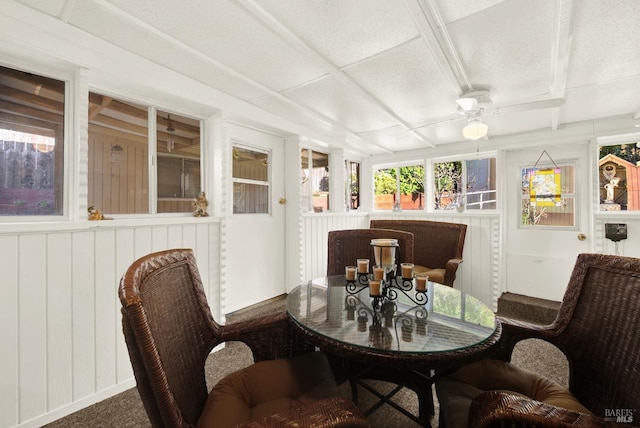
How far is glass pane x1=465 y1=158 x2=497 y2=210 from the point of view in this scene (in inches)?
151

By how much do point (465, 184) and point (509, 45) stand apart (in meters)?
2.68

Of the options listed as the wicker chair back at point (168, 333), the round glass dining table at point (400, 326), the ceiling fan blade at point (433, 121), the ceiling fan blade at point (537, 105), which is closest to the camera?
the wicker chair back at point (168, 333)

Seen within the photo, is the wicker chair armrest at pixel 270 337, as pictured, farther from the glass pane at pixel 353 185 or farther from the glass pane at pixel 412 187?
Result: the glass pane at pixel 412 187

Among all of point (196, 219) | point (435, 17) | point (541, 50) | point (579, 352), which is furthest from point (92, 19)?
point (579, 352)

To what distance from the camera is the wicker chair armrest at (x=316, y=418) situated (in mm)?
752

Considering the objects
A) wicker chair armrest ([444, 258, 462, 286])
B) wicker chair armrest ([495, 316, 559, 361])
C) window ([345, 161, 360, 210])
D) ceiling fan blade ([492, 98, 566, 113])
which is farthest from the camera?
window ([345, 161, 360, 210])

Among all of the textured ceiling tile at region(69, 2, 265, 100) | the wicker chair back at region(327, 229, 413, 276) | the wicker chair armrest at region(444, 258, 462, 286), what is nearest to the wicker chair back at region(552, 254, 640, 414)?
the wicker chair back at region(327, 229, 413, 276)

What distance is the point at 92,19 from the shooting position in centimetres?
149

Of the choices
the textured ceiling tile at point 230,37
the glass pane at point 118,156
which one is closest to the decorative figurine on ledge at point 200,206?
the glass pane at point 118,156

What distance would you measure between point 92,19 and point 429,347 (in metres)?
2.30

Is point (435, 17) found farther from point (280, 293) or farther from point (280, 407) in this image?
point (280, 293)

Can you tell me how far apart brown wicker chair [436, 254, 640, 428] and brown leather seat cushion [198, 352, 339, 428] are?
518 mm

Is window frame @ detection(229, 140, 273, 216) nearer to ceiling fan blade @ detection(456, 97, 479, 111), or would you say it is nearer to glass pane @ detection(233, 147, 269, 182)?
glass pane @ detection(233, 147, 269, 182)

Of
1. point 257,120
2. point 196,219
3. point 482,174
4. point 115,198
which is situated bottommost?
point 196,219
